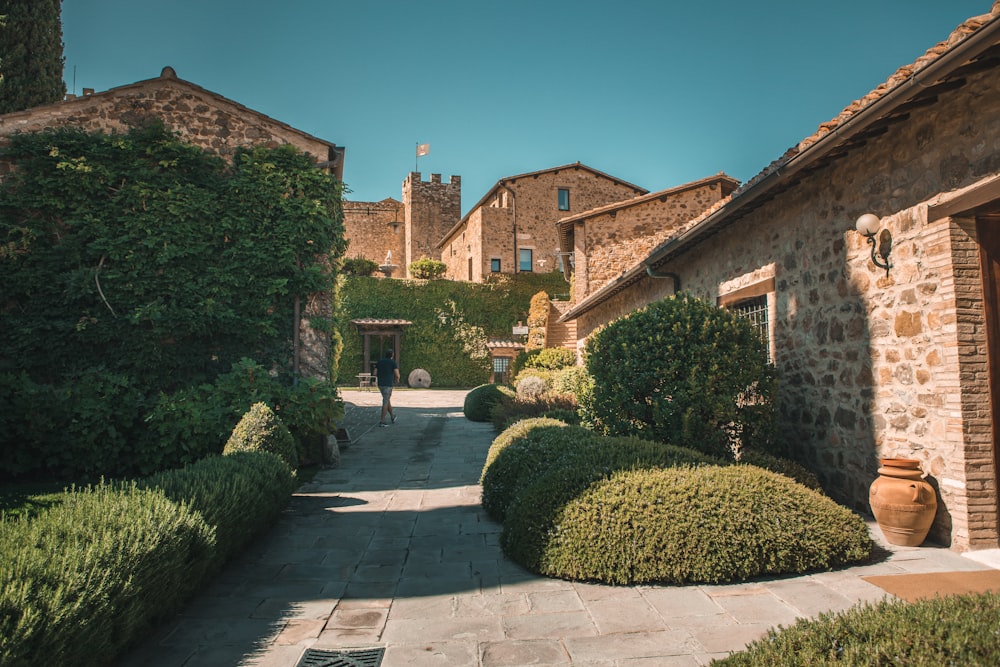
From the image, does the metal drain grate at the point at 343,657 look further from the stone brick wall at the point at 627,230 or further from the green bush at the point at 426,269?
the green bush at the point at 426,269

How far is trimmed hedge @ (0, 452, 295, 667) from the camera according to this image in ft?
7.43

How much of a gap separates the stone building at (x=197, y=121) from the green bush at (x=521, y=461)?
456 centimetres

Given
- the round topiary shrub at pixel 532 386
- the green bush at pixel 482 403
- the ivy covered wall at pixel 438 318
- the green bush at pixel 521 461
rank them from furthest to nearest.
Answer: the ivy covered wall at pixel 438 318
the green bush at pixel 482 403
the round topiary shrub at pixel 532 386
the green bush at pixel 521 461

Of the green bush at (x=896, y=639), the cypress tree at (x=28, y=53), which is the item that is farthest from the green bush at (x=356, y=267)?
the green bush at (x=896, y=639)

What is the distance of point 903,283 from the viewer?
4.68m

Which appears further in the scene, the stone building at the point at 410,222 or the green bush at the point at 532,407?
the stone building at the point at 410,222

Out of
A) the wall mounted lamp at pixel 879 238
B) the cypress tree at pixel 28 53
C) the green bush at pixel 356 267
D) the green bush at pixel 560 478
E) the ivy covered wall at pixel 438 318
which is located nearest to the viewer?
the green bush at pixel 560 478

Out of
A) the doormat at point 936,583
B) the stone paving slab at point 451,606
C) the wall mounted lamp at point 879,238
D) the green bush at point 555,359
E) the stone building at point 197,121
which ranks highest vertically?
the stone building at point 197,121

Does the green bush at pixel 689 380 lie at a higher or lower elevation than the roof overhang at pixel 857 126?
lower

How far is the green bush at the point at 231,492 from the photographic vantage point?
404cm

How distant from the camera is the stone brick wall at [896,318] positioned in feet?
13.5

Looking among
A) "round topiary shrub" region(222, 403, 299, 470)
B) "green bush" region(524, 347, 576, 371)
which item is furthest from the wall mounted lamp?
"green bush" region(524, 347, 576, 371)

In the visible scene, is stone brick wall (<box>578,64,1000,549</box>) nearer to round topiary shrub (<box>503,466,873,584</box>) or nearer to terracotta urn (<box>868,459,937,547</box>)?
terracotta urn (<box>868,459,937,547</box>)

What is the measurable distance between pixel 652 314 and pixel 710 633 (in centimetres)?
368
